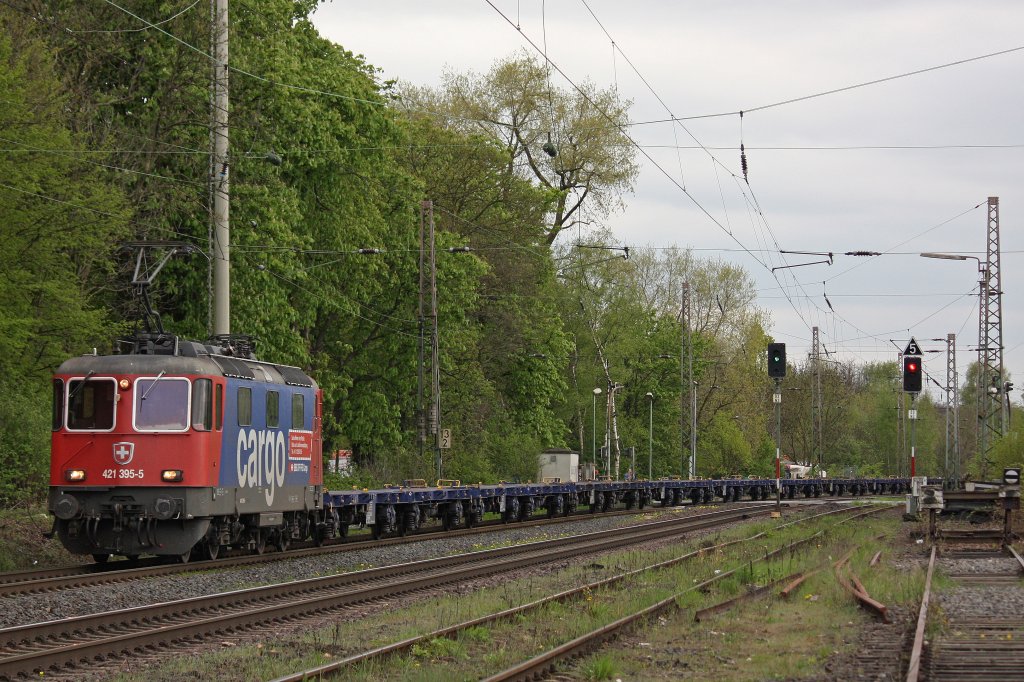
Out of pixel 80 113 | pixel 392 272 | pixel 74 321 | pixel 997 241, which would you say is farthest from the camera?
pixel 392 272

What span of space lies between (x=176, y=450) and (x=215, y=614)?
16.5 ft

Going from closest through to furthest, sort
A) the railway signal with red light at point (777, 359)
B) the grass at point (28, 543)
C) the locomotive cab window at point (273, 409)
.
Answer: the grass at point (28, 543), the locomotive cab window at point (273, 409), the railway signal with red light at point (777, 359)

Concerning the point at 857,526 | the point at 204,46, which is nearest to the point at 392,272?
the point at 204,46

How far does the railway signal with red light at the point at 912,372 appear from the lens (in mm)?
34263

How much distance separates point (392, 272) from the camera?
46812 millimetres

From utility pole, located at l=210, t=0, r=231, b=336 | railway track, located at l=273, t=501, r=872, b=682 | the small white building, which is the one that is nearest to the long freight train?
utility pole, located at l=210, t=0, r=231, b=336

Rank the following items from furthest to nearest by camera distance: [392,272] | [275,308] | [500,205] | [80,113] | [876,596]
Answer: [500,205] < [392,272] < [275,308] < [80,113] < [876,596]

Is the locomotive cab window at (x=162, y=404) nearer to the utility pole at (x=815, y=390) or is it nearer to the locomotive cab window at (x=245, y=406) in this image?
the locomotive cab window at (x=245, y=406)

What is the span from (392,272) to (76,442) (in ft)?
90.0

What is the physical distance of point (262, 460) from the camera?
22.2m

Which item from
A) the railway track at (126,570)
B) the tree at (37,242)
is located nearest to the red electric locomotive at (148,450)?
the railway track at (126,570)

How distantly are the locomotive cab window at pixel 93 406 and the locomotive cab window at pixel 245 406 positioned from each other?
7.07ft

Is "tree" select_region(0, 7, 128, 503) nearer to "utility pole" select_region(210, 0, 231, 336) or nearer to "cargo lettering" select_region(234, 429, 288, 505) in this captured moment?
"utility pole" select_region(210, 0, 231, 336)

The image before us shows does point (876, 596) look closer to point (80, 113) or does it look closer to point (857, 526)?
point (857, 526)
